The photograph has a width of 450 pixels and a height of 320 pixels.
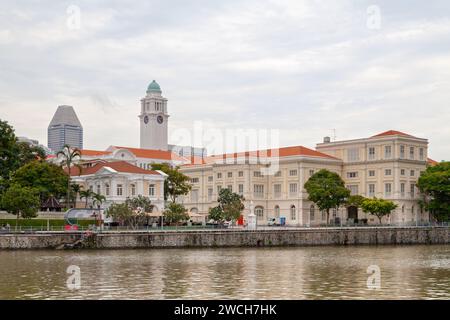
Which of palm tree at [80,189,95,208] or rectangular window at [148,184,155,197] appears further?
rectangular window at [148,184,155,197]

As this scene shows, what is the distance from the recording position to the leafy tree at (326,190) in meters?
111

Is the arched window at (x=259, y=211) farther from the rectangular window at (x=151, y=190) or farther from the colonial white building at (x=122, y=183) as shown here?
the rectangular window at (x=151, y=190)

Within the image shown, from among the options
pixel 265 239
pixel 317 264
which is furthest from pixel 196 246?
pixel 317 264

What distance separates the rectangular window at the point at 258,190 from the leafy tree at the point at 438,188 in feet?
78.6

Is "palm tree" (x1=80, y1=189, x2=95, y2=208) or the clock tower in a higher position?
the clock tower

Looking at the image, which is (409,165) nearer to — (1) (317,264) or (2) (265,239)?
(2) (265,239)

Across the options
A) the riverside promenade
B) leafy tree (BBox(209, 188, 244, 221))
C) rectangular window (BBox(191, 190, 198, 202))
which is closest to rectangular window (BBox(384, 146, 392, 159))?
the riverside promenade

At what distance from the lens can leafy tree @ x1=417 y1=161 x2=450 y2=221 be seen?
11194 centimetres

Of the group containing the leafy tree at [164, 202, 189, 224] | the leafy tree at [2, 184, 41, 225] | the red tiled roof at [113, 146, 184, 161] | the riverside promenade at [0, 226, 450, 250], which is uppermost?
the red tiled roof at [113, 146, 184, 161]

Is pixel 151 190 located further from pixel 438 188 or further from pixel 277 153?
pixel 438 188

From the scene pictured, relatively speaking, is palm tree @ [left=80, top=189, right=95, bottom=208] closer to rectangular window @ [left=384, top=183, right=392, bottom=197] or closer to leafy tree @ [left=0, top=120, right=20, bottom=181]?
leafy tree @ [left=0, top=120, right=20, bottom=181]

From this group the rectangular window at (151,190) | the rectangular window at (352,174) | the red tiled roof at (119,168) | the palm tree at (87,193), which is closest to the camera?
the palm tree at (87,193)

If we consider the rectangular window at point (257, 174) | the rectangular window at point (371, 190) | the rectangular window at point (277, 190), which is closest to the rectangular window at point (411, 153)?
the rectangular window at point (371, 190)

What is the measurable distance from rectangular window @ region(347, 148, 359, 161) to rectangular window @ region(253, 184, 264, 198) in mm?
14270
